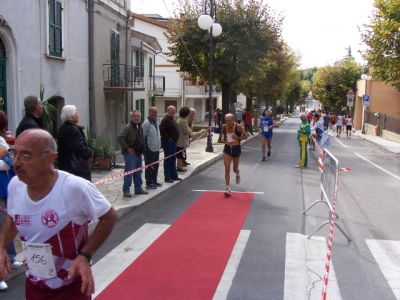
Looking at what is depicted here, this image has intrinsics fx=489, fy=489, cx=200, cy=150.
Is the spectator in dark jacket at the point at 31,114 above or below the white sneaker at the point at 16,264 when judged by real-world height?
above

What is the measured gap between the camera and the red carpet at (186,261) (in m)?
5.13

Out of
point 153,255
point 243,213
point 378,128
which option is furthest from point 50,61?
point 378,128

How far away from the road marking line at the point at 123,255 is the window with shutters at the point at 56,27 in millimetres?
6764

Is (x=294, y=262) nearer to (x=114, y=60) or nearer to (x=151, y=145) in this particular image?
(x=151, y=145)

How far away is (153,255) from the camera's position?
6.38 metres

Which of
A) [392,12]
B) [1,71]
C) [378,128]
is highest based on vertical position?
[392,12]

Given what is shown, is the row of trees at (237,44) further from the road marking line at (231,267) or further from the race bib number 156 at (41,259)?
the race bib number 156 at (41,259)

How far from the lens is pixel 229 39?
78.3ft

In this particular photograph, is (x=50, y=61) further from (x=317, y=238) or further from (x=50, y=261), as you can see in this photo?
(x=50, y=261)

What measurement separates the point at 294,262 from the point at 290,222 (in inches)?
85.7

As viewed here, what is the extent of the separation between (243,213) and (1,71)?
19.2ft

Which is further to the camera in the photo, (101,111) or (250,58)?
(250,58)

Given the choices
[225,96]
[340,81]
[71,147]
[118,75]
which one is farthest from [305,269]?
[340,81]

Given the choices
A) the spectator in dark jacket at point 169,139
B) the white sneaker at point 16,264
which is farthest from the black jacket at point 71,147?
the spectator in dark jacket at point 169,139
